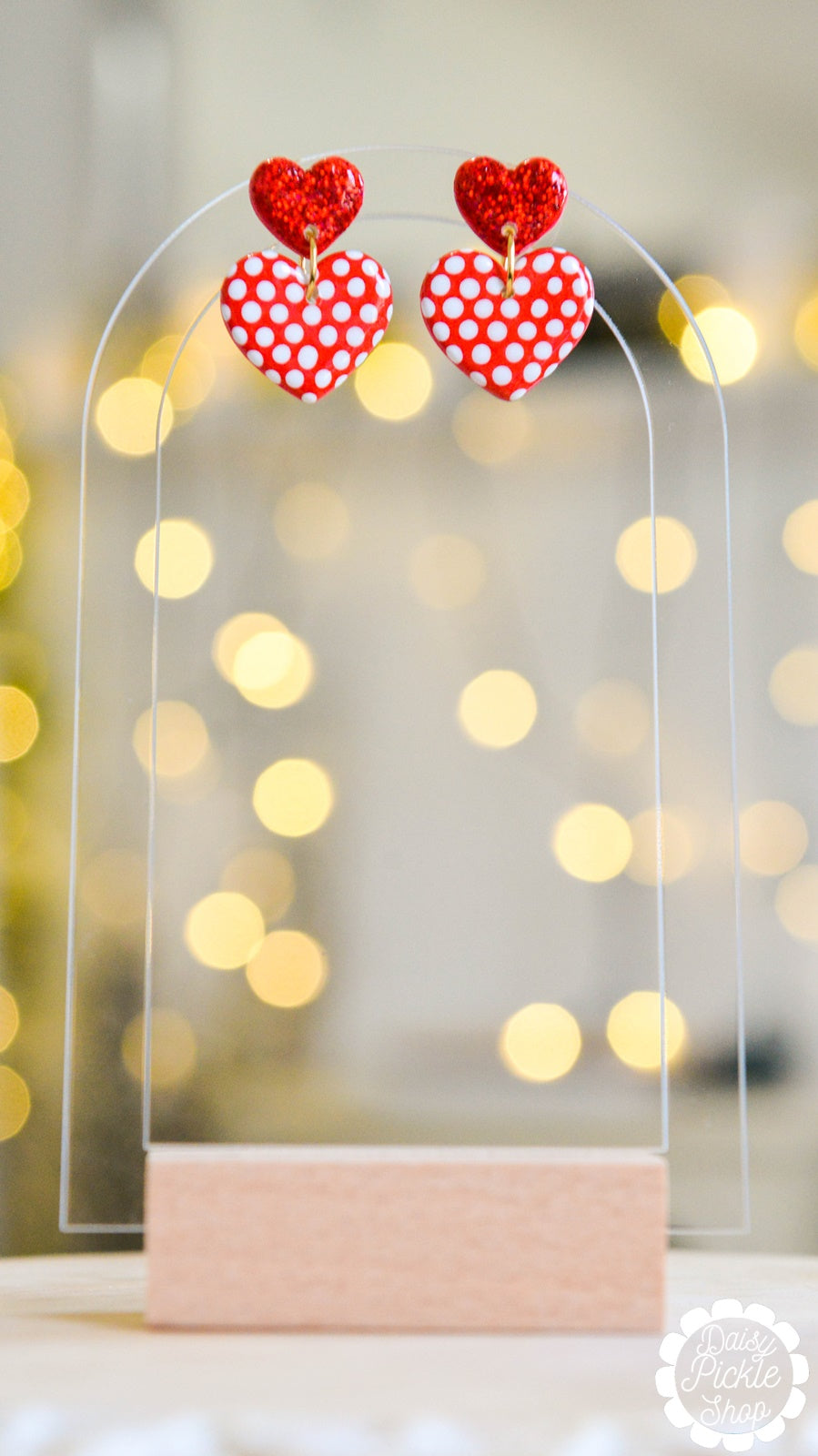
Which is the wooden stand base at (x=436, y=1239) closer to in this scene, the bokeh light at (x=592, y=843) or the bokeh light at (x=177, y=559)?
the bokeh light at (x=592, y=843)

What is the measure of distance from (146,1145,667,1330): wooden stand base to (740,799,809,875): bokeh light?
35 centimetres

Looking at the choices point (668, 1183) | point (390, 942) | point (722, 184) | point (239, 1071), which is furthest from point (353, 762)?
point (722, 184)

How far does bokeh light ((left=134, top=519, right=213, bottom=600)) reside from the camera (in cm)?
91

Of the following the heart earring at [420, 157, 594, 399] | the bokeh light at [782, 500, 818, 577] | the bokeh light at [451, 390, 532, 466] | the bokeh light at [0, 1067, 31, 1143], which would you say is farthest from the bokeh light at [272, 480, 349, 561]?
the bokeh light at [0, 1067, 31, 1143]

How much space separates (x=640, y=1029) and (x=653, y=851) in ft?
0.41

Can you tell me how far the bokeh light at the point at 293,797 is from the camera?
0.90 meters

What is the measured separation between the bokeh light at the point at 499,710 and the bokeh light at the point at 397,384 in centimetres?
21

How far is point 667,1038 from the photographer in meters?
0.88

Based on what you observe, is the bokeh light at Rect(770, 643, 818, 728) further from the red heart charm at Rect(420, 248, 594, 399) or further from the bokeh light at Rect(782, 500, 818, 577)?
the red heart charm at Rect(420, 248, 594, 399)

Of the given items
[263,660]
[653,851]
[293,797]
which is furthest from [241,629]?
[653,851]

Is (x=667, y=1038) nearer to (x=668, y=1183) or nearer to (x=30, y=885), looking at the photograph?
(x=668, y=1183)

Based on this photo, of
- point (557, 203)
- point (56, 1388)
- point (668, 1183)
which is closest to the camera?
point (56, 1388)

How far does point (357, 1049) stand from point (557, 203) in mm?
566

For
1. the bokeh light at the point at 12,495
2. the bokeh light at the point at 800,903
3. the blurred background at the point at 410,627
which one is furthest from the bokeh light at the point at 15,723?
the bokeh light at the point at 800,903
